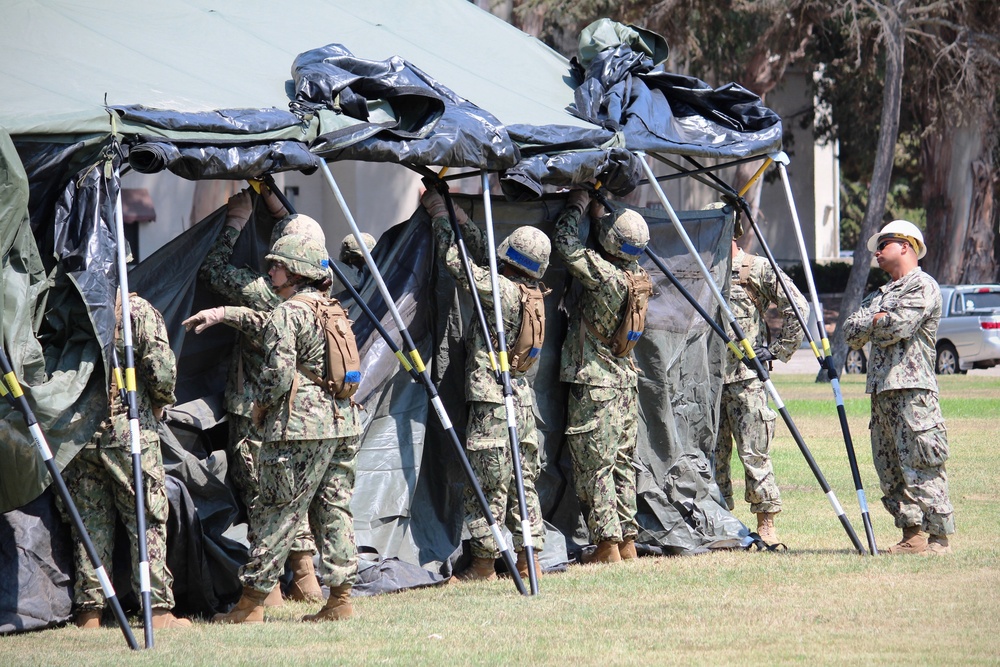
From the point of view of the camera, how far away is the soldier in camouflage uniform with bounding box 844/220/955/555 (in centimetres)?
834

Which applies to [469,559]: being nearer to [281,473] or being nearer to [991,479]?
[281,473]

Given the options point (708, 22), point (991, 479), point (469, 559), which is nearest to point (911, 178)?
point (708, 22)

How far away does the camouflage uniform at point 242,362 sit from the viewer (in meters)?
7.43

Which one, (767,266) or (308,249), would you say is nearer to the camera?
(308,249)

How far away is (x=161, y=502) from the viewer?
22.1 feet

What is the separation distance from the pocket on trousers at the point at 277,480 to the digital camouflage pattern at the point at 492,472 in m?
1.55

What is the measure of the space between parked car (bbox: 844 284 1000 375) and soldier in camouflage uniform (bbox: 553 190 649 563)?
14935 millimetres

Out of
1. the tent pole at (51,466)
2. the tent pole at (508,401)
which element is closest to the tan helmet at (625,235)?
the tent pole at (508,401)

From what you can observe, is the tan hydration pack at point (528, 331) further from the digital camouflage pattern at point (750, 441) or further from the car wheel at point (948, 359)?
the car wheel at point (948, 359)

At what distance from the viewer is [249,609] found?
676 cm

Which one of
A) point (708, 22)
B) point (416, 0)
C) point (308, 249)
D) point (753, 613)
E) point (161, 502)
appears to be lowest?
point (753, 613)

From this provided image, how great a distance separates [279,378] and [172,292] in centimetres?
125

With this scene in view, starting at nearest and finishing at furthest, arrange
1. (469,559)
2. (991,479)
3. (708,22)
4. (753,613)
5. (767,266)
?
1. (753,613)
2. (469,559)
3. (767,266)
4. (991,479)
5. (708,22)

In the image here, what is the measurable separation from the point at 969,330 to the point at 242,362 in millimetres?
18012
